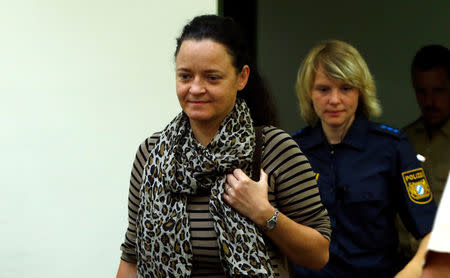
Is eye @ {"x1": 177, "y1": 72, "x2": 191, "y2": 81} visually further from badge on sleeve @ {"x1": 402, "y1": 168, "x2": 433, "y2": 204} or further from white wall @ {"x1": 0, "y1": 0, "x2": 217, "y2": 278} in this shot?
white wall @ {"x1": 0, "y1": 0, "x2": 217, "y2": 278}

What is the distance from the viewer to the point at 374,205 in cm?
227

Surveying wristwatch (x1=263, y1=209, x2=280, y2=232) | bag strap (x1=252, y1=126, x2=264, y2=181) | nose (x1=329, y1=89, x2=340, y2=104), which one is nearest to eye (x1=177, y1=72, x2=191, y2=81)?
bag strap (x1=252, y1=126, x2=264, y2=181)

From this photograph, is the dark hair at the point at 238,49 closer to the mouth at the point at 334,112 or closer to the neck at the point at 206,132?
the neck at the point at 206,132

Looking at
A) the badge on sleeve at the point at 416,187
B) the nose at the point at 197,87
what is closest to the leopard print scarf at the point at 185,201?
the nose at the point at 197,87

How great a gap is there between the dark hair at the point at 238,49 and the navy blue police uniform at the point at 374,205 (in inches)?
21.3

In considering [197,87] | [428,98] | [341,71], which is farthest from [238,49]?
[428,98]

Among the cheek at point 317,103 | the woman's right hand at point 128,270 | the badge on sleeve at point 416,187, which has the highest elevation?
the cheek at point 317,103

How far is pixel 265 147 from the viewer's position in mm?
1809

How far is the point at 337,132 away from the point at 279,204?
2.51 feet

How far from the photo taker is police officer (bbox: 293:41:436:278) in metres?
2.25

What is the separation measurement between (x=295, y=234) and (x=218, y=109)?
432mm

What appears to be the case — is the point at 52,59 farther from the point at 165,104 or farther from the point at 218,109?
the point at 218,109

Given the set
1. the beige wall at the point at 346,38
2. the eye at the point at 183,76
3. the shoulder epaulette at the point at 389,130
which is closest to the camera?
the eye at the point at 183,76

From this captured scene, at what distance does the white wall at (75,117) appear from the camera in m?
3.12
